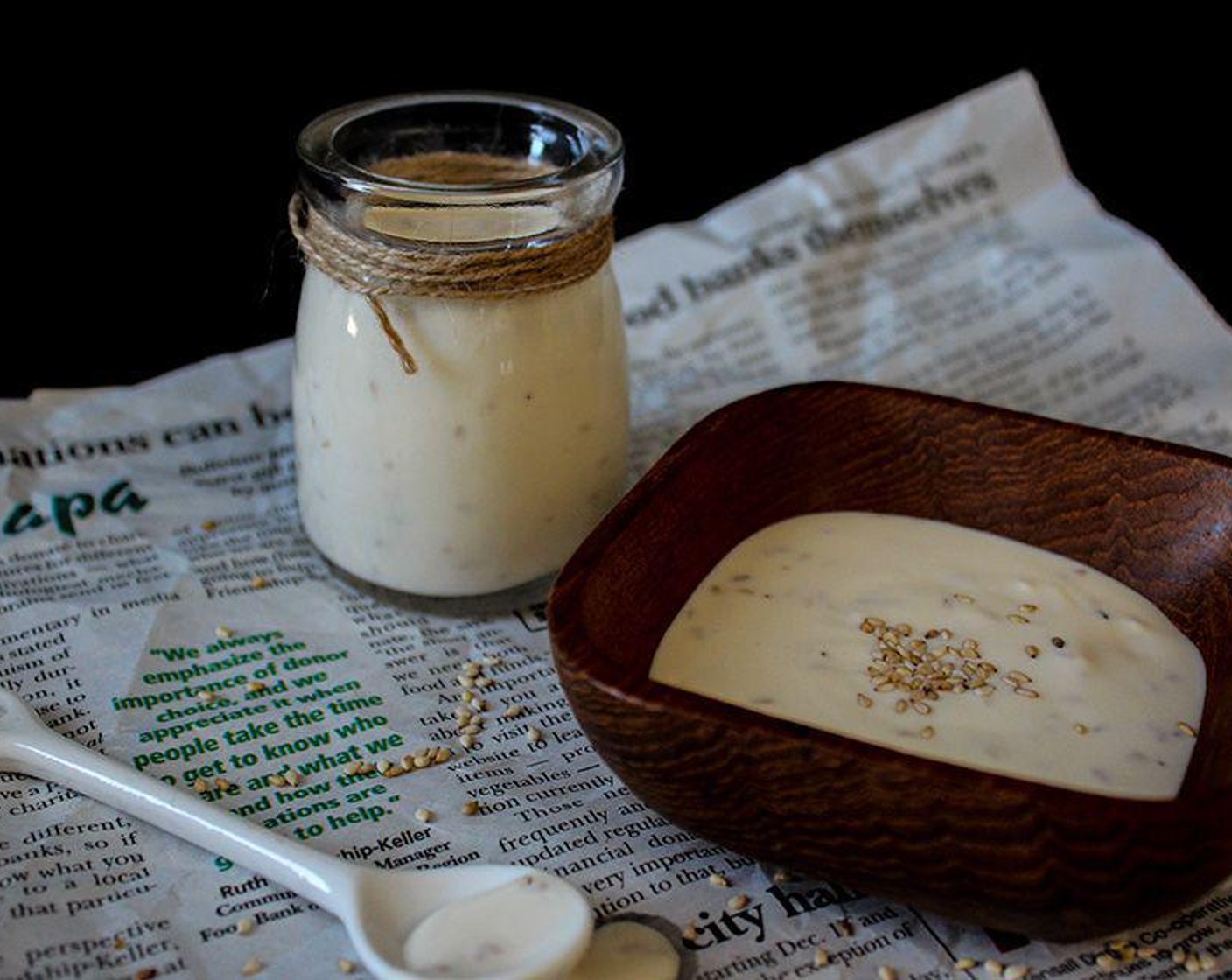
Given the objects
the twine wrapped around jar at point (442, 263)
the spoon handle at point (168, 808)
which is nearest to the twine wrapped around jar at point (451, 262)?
the twine wrapped around jar at point (442, 263)

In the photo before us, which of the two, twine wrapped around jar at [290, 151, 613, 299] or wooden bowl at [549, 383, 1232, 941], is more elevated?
twine wrapped around jar at [290, 151, 613, 299]

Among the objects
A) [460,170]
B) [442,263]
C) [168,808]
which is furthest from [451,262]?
[168,808]

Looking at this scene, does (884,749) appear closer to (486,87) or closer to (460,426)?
(460,426)

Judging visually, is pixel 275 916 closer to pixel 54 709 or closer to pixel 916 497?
pixel 54 709

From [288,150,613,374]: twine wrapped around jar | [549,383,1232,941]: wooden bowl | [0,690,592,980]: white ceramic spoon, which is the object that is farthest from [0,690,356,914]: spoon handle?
[288,150,613,374]: twine wrapped around jar

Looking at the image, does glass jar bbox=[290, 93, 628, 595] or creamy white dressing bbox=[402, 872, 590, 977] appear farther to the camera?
glass jar bbox=[290, 93, 628, 595]

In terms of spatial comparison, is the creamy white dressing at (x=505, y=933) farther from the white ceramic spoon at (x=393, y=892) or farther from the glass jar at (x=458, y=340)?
the glass jar at (x=458, y=340)

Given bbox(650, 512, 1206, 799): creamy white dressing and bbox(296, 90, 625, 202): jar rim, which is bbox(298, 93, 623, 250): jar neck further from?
bbox(650, 512, 1206, 799): creamy white dressing

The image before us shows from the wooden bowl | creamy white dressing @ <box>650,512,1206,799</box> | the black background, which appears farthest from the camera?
the black background

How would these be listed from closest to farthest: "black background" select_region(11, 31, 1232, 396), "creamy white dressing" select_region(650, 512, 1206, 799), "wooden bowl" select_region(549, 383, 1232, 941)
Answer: "wooden bowl" select_region(549, 383, 1232, 941)
"creamy white dressing" select_region(650, 512, 1206, 799)
"black background" select_region(11, 31, 1232, 396)
